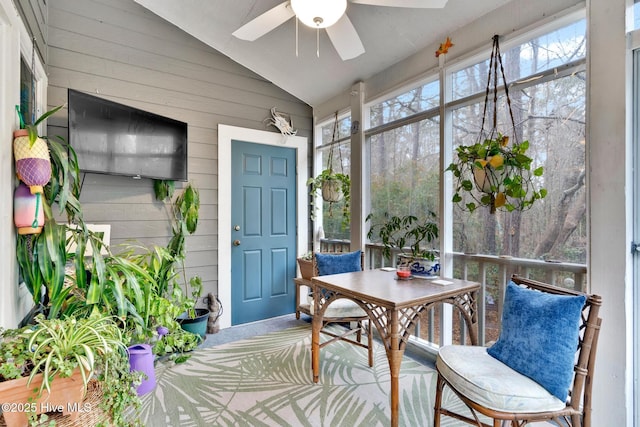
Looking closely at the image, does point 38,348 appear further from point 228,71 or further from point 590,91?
point 228,71

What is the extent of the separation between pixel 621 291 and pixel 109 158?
343cm

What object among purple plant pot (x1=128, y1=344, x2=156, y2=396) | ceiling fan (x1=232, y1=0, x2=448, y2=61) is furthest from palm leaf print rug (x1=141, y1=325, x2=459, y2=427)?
ceiling fan (x1=232, y1=0, x2=448, y2=61)

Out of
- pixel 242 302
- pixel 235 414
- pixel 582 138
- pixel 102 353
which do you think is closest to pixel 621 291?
pixel 582 138

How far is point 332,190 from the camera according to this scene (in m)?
3.61

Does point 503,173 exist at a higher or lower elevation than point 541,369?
higher

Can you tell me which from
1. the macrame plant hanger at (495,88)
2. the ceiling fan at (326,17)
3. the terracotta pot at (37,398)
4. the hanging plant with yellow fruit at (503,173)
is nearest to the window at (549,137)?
the macrame plant hanger at (495,88)

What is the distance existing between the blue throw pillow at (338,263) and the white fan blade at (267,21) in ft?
5.99

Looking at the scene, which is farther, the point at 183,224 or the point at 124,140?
the point at 183,224

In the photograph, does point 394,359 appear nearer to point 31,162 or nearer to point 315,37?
point 31,162

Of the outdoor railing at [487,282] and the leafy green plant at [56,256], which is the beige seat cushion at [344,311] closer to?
the outdoor railing at [487,282]

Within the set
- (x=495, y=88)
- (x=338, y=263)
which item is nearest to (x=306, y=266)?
(x=338, y=263)

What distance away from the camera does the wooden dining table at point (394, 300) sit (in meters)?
1.79

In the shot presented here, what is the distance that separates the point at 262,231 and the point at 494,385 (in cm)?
284

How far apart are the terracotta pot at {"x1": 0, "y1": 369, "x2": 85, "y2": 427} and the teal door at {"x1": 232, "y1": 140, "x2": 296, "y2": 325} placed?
2401mm
